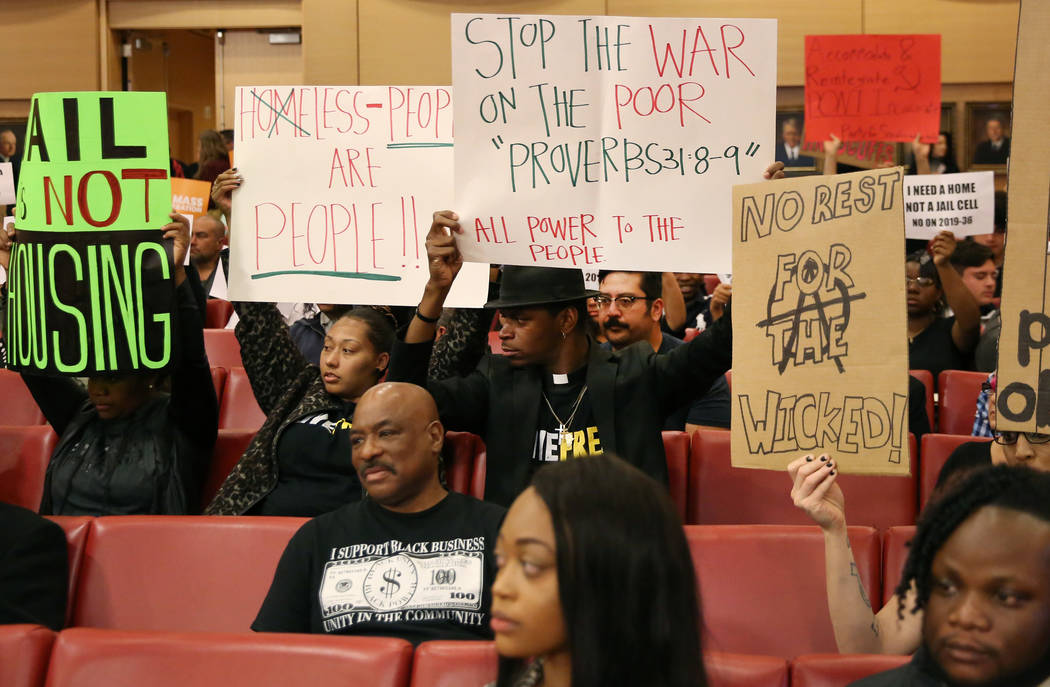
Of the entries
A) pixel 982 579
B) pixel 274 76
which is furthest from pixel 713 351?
pixel 274 76

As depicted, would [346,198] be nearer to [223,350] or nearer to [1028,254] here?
[1028,254]

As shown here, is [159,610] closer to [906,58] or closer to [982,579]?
[982,579]

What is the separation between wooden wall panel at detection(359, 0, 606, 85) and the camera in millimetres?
9586

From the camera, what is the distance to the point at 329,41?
966 centimetres

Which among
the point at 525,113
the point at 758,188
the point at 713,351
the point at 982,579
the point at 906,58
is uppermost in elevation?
the point at 906,58

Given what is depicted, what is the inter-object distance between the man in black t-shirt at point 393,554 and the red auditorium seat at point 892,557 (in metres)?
0.88

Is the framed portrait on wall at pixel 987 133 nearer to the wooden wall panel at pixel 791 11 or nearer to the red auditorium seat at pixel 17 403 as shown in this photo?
the wooden wall panel at pixel 791 11

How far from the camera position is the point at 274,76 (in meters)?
10.4

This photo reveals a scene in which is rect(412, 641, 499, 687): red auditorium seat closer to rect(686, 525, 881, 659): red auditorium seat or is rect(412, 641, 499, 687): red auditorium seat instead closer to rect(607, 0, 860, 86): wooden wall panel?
rect(686, 525, 881, 659): red auditorium seat

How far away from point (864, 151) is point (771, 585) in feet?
12.5

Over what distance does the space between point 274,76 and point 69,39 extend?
185cm

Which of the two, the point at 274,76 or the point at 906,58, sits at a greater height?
the point at 274,76

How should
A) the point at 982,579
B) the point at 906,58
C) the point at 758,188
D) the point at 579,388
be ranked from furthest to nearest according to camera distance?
the point at 906,58, the point at 579,388, the point at 758,188, the point at 982,579

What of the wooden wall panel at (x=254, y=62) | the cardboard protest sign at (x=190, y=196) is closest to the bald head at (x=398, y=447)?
the cardboard protest sign at (x=190, y=196)
